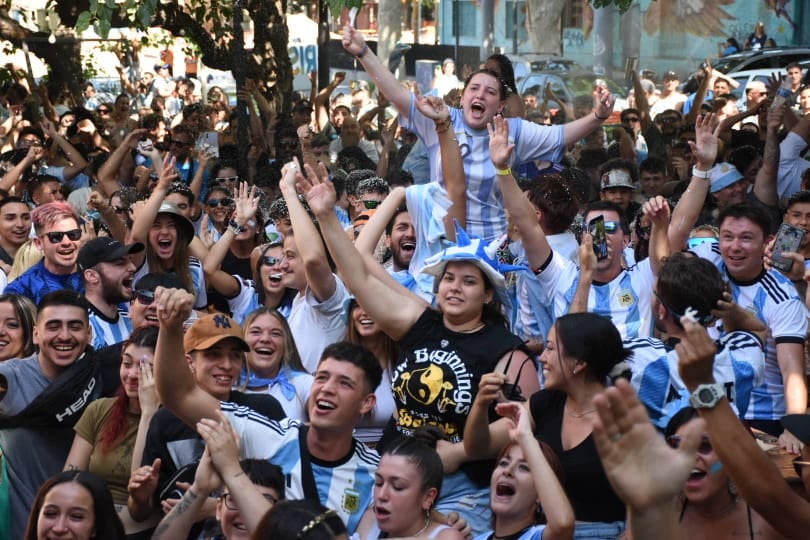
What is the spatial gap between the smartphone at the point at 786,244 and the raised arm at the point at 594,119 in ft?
5.72

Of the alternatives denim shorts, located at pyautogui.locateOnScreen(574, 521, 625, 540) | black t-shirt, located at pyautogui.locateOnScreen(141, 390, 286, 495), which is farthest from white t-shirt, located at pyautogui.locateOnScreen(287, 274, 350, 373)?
denim shorts, located at pyautogui.locateOnScreen(574, 521, 625, 540)

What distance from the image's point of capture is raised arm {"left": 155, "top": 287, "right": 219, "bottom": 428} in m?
4.44

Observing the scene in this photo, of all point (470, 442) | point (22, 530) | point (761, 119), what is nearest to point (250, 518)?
→ point (470, 442)

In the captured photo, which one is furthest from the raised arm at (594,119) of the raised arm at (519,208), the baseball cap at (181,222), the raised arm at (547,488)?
the raised arm at (547,488)

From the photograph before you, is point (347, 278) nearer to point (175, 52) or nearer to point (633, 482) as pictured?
point (633, 482)

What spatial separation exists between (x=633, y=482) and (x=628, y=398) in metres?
0.21

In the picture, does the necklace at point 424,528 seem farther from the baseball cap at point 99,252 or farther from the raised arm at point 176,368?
the baseball cap at point 99,252

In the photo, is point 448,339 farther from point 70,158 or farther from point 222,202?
point 70,158

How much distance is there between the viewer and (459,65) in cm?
2734

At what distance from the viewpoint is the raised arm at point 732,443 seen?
3459 millimetres

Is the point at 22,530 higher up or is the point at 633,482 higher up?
the point at 633,482

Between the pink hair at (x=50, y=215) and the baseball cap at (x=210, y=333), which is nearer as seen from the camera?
the baseball cap at (x=210, y=333)

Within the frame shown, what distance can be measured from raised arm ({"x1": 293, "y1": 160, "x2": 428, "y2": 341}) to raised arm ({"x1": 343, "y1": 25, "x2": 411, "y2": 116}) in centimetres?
204

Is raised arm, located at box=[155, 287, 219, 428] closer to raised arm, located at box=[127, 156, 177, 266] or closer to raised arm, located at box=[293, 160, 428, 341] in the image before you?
raised arm, located at box=[293, 160, 428, 341]
